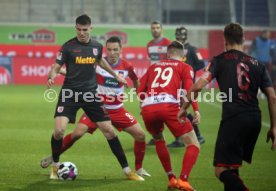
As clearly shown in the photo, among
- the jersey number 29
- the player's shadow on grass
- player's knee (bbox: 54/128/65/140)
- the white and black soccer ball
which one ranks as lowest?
the player's shadow on grass

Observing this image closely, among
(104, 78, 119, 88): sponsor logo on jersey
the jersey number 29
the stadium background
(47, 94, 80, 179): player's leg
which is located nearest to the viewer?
the jersey number 29

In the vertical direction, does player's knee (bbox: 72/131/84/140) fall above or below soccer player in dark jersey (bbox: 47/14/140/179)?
below

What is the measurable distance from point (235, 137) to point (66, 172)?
10.8ft

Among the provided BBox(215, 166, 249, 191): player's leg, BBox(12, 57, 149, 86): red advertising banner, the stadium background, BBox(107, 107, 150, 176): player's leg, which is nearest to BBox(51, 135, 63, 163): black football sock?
BBox(107, 107, 150, 176): player's leg

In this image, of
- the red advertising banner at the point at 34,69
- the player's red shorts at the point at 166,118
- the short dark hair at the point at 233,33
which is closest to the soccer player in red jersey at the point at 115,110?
the player's red shorts at the point at 166,118

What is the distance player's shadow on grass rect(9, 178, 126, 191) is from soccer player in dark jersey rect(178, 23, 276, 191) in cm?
237

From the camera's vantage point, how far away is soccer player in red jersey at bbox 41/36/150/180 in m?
10.4

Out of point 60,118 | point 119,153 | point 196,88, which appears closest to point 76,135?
point 60,118

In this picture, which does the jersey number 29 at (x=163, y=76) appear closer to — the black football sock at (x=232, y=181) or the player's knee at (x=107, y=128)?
the player's knee at (x=107, y=128)

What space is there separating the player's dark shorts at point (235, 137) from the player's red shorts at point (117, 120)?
10.9ft

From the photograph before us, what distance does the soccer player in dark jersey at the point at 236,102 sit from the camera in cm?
746

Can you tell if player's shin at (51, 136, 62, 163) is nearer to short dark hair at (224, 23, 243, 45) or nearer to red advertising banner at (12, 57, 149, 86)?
short dark hair at (224, 23, 243, 45)

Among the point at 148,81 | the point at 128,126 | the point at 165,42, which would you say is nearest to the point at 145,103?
the point at 148,81

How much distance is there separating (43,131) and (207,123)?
14.5 ft
